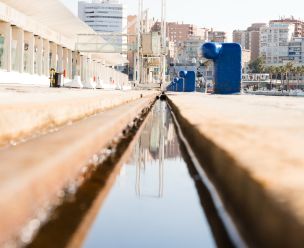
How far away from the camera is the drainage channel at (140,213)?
1430 millimetres

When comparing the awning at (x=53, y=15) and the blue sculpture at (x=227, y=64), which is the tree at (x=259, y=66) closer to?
the awning at (x=53, y=15)

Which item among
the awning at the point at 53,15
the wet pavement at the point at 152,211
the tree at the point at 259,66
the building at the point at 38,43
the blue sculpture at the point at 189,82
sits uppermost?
the tree at the point at 259,66

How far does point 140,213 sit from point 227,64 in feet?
66.2

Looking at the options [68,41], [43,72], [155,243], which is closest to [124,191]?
[155,243]

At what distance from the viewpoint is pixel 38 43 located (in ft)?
131

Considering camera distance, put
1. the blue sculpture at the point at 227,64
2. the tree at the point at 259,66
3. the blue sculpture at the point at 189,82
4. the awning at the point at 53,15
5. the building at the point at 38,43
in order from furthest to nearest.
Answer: the tree at the point at 259,66 < the blue sculpture at the point at 189,82 < the awning at the point at 53,15 < the building at the point at 38,43 < the blue sculpture at the point at 227,64

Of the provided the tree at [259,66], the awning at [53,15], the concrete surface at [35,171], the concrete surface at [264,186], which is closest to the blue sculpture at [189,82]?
the awning at [53,15]

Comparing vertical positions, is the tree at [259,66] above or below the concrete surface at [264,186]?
above

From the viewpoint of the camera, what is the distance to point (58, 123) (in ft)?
13.6

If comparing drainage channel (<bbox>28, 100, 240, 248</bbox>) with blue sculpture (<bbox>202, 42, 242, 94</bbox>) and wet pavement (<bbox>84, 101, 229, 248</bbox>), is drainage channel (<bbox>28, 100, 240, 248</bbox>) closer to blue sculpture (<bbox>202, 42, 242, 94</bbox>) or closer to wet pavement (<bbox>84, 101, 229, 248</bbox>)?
wet pavement (<bbox>84, 101, 229, 248</bbox>)

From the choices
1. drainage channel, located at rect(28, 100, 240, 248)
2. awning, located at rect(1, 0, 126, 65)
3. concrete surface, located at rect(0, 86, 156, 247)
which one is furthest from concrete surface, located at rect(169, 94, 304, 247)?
awning, located at rect(1, 0, 126, 65)

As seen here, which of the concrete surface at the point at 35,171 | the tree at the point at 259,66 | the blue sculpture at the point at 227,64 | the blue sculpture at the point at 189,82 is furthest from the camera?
the tree at the point at 259,66

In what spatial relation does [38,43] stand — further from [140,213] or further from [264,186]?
[264,186]

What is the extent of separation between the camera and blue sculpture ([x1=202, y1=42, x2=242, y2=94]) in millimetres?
21516
